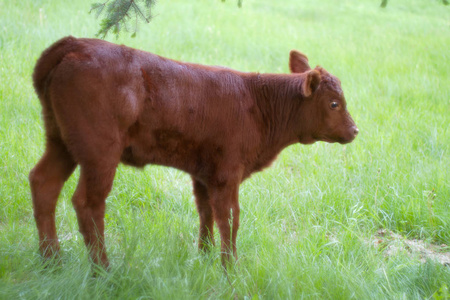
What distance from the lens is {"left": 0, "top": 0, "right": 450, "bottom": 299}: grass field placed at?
11.4 ft

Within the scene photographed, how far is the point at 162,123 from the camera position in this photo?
3.69m

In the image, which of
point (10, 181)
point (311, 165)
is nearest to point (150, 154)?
point (10, 181)

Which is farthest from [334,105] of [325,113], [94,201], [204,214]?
[94,201]

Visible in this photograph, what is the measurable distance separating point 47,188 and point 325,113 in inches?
92.2

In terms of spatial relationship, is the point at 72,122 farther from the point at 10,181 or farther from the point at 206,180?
the point at 10,181

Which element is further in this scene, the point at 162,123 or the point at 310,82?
the point at 310,82

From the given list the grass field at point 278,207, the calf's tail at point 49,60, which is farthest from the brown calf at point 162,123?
the grass field at point 278,207

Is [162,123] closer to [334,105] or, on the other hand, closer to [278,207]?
[334,105]

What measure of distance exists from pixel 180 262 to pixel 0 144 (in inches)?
111

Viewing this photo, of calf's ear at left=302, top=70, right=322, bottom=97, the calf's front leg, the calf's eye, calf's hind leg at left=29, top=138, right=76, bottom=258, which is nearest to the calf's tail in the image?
calf's hind leg at left=29, top=138, right=76, bottom=258

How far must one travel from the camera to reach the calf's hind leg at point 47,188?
3736mm

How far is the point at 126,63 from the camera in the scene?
3.54m

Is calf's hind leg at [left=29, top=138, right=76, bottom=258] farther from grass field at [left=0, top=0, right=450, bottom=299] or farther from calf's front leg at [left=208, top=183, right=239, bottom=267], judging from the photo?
calf's front leg at [left=208, top=183, right=239, bottom=267]

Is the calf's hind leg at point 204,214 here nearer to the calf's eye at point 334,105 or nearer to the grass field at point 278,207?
the grass field at point 278,207
